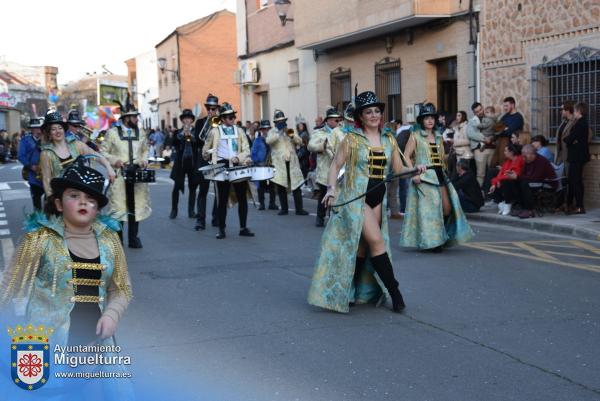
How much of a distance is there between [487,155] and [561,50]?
7.67ft

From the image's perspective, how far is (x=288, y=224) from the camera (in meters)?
13.5

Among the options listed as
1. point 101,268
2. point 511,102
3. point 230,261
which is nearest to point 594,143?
point 511,102

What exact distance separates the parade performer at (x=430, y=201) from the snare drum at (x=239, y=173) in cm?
244

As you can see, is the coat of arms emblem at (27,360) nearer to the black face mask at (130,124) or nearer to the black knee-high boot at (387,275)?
the black knee-high boot at (387,275)

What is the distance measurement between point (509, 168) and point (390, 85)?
8.35 m

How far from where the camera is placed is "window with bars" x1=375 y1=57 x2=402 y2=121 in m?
21.3

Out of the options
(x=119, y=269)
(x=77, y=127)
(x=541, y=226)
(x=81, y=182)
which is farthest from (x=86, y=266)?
(x=541, y=226)

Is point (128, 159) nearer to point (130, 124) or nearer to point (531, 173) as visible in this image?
point (130, 124)

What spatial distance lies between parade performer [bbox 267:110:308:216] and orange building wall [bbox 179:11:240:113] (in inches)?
1209

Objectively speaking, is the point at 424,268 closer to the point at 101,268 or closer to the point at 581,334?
the point at 581,334

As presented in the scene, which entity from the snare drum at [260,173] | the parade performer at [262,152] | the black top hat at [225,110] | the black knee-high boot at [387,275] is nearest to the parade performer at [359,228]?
the black knee-high boot at [387,275]

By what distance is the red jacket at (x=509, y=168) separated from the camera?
1370 cm

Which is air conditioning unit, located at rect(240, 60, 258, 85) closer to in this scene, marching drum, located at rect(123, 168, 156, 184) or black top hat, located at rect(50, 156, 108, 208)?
marching drum, located at rect(123, 168, 156, 184)

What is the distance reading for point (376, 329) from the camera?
251 inches
